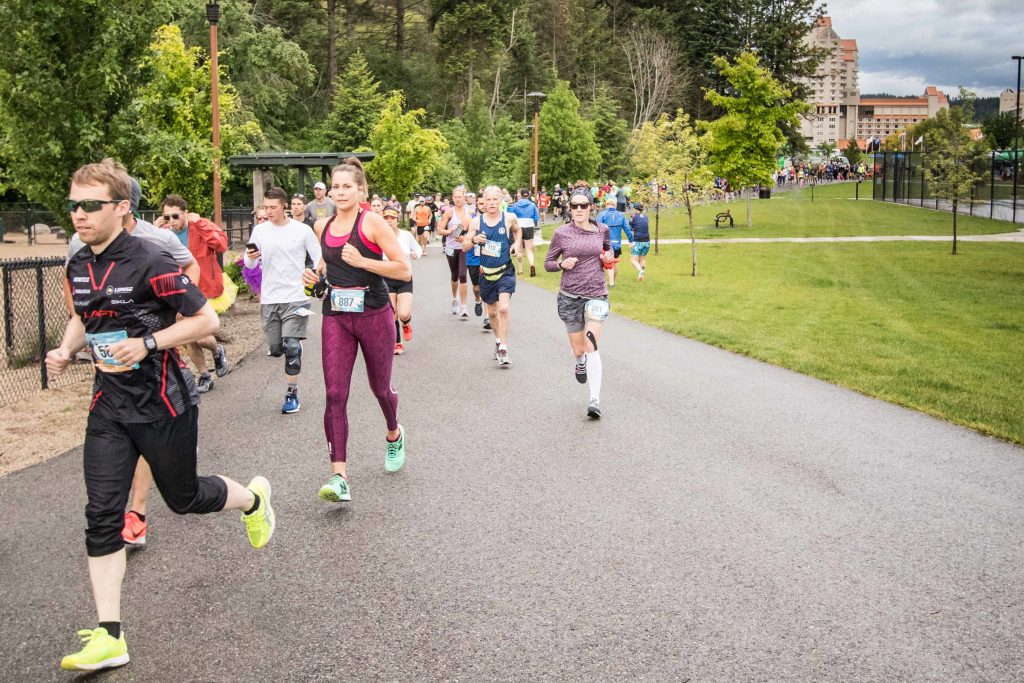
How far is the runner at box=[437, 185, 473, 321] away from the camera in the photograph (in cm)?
1440

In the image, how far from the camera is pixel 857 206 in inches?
2239

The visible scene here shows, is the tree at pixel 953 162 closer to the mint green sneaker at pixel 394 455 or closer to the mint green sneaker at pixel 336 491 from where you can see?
the mint green sneaker at pixel 394 455

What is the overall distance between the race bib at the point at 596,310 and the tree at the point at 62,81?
6.13 meters

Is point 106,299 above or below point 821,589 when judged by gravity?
above

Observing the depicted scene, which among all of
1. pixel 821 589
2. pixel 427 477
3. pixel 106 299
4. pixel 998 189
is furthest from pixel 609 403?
pixel 998 189

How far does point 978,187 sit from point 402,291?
149ft

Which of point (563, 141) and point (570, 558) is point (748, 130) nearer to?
point (563, 141)

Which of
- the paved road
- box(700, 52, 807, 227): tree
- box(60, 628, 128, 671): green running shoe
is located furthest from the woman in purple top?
box(700, 52, 807, 227): tree

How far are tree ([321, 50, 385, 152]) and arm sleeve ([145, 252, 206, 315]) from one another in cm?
5589

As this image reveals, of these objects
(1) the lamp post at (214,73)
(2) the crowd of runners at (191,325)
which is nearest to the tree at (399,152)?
(1) the lamp post at (214,73)

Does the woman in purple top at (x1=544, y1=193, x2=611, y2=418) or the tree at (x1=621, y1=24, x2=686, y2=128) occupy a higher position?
the tree at (x1=621, y1=24, x2=686, y2=128)

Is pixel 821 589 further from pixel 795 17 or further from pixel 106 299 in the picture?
pixel 795 17

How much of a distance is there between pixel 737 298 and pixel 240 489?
16119mm

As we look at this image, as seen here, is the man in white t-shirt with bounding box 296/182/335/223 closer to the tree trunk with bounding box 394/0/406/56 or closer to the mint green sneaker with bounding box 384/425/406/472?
the mint green sneaker with bounding box 384/425/406/472
